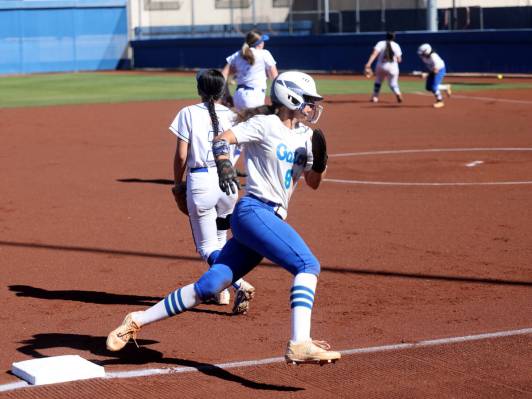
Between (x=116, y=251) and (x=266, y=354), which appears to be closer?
(x=266, y=354)

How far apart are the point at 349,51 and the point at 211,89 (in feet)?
127

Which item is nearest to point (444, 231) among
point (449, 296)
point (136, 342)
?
point (449, 296)

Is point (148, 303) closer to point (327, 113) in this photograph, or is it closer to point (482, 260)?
point (482, 260)

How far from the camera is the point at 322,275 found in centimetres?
1039

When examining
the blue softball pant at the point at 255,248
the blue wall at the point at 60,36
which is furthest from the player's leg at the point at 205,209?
the blue wall at the point at 60,36

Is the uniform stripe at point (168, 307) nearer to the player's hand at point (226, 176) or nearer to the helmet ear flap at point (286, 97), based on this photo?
the player's hand at point (226, 176)

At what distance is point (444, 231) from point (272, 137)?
5833 millimetres

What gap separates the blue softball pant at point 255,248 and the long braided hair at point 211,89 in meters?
1.72

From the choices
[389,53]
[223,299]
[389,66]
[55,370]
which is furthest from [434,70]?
[55,370]

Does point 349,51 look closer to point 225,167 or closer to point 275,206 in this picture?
point 275,206

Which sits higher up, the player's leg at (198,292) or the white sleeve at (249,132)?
the white sleeve at (249,132)

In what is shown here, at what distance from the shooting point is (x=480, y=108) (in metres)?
28.4

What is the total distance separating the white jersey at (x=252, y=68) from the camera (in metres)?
17.4

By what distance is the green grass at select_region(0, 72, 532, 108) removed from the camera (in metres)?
34.9
